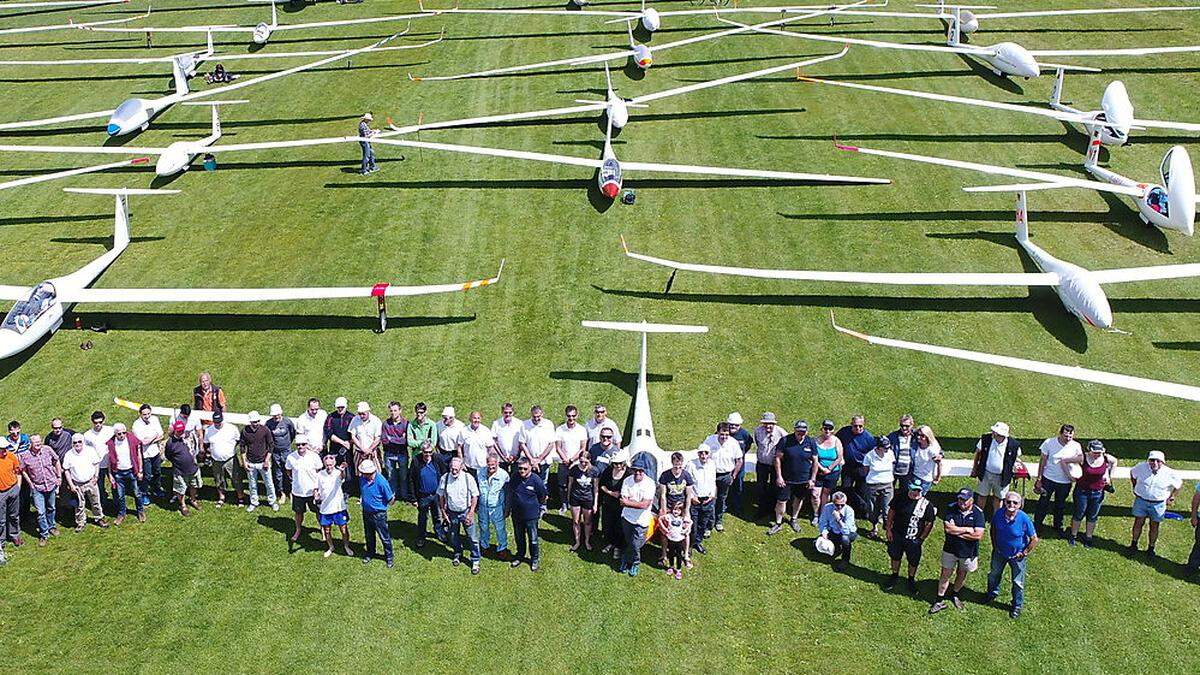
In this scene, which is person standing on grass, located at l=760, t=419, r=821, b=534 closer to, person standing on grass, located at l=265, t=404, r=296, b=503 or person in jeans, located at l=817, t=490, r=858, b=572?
person in jeans, located at l=817, t=490, r=858, b=572

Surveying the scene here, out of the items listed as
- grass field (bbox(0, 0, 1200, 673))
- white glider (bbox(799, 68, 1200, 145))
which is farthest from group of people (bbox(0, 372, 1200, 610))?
white glider (bbox(799, 68, 1200, 145))

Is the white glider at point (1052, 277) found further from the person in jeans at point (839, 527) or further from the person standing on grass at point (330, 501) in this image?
the person standing on grass at point (330, 501)

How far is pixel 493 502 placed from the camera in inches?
560

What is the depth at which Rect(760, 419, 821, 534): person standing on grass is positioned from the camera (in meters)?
14.8

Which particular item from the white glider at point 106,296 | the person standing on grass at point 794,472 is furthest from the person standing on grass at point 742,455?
the white glider at point 106,296

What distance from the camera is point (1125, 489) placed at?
16422mm

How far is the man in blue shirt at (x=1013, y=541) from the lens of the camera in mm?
12816

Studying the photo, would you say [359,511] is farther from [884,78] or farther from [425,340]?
[884,78]

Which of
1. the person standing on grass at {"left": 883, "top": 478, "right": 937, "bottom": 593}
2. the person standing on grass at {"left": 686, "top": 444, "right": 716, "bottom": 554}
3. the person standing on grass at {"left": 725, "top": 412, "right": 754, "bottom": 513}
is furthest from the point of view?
the person standing on grass at {"left": 725, "top": 412, "right": 754, "bottom": 513}

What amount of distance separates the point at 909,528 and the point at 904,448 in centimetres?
158

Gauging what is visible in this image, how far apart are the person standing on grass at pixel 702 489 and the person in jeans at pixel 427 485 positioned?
3.72 m

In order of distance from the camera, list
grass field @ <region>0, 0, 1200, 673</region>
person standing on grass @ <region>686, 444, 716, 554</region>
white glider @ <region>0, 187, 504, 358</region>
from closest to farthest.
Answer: grass field @ <region>0, 0, 1200, 673</region>
person standing on grass @ <region>686, 444, 716, 554</region>
white glider @ <region>0, 187, 504, 358</region>

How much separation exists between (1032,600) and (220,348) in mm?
16715

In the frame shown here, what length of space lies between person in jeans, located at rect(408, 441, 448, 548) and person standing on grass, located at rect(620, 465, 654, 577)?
281cm
